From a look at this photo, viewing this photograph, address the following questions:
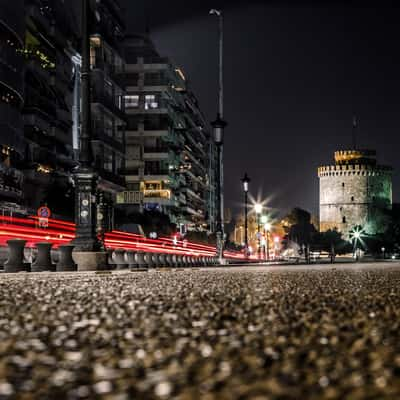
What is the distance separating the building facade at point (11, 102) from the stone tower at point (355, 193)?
367 ft

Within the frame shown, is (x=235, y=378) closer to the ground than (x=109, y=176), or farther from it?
closer to the ground

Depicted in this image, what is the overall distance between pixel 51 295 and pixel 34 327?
3861mm

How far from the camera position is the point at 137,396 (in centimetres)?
292

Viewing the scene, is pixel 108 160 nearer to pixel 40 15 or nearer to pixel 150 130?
pixel 40 15

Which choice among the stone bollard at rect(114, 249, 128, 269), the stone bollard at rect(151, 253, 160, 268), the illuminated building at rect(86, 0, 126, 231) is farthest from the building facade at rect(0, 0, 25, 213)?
the illuminated building at rect(86, 0, 126, 231)

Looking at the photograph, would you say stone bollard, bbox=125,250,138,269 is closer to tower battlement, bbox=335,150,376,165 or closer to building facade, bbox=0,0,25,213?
building facade, bbox=0,0,25,213

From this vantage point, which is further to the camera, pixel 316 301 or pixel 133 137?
pixel 133 137

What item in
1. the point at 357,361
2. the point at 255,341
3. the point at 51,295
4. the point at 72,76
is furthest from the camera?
the point at 72,76

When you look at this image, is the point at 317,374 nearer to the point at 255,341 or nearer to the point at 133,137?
the point at 255,341

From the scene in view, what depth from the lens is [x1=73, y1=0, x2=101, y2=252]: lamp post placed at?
22.3 metres

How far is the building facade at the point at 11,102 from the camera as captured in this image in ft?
147

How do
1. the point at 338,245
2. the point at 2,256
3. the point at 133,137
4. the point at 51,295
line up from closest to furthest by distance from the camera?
the point at 51,295, the point at 2,256, the point at 133,137, the point at 338,245

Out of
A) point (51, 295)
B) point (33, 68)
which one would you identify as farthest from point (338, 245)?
point (51, 295)

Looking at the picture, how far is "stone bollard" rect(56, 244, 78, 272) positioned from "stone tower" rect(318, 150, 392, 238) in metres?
134
